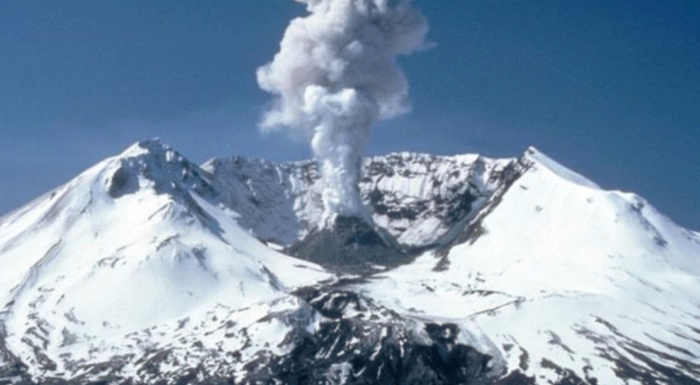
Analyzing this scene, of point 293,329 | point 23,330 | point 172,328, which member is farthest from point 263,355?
point 23,330

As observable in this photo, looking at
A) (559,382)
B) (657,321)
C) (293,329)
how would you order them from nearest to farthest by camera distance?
(559,382) → (293,329) → (657,321)

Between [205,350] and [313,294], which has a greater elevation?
[313,294]

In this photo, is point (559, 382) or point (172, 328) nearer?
point (559, 382)

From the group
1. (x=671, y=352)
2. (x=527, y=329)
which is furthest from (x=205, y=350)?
(x=671, y=352)

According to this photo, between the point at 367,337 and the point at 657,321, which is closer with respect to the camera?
the point at 367,337

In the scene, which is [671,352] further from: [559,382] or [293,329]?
[293,329]

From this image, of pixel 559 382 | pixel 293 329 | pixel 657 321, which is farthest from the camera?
pixel 657 321

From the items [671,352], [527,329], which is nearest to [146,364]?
[527,329]

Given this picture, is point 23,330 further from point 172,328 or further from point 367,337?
point 367,337
